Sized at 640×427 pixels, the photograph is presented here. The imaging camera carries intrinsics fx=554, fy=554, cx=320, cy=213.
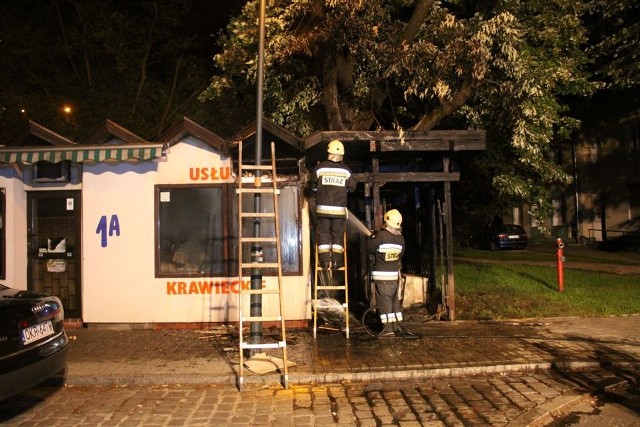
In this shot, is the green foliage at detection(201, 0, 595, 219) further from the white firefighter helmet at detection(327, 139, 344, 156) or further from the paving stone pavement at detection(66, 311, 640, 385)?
the paving stone pavement at detection(66, 311, 640, 385)

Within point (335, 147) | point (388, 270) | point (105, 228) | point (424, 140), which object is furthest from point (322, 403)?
point (105, 228)

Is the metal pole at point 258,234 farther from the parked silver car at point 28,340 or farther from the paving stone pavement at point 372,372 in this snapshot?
the parked silver car at point 28,340

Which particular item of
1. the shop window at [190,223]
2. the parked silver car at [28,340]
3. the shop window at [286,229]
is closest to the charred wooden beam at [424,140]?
the shop window at [286,229]

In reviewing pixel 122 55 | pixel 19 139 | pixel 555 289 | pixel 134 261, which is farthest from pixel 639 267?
pixel 122 55

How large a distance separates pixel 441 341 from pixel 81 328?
5.68 meters

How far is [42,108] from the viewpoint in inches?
743

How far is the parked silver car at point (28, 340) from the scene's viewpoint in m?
4.92

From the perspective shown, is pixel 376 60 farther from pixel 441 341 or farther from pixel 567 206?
pixel 567 206

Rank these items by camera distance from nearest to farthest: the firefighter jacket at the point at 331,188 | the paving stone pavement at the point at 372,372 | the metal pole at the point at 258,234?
the paving stone pavement at the point at 372,372 < the metal pole at the point at 258,234 < the firefighter jacket at the point at 331,188

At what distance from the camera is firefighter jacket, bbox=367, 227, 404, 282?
793cm

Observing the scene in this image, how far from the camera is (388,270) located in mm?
7953

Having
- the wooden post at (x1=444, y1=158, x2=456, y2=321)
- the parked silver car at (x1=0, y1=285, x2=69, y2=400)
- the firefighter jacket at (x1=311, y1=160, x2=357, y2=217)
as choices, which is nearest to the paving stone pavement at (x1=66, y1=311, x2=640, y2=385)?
the wooden post at (x1=444, y1=158, x2=456, y2=321)

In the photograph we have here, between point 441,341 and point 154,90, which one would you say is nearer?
point 441,341

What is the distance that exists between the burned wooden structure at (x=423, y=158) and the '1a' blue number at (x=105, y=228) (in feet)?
10.6
